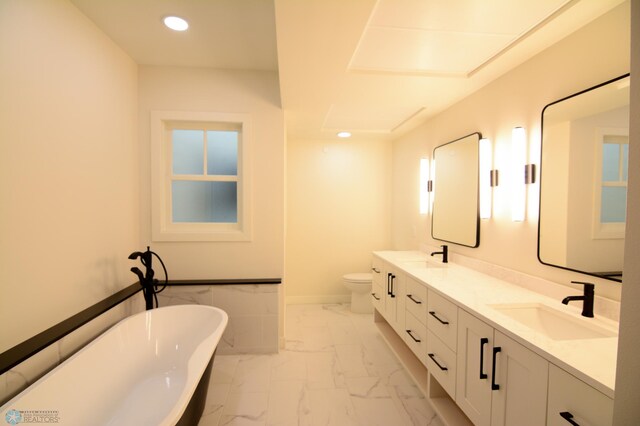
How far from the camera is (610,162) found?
1389 mm

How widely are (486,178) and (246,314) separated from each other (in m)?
2.45

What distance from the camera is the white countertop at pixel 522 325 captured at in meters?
0.98

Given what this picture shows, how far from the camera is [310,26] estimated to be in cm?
146

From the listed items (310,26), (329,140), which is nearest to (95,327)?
(310,26)

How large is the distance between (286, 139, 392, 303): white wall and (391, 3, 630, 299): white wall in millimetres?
1384

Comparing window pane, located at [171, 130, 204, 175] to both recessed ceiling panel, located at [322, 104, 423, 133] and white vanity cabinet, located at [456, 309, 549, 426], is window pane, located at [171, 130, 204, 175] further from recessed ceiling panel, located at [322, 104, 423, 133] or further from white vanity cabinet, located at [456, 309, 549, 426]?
white vanity cabinet, located at [456, 309, 549, 426]

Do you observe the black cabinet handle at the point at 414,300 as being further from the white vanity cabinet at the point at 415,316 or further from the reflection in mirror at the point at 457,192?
the reflection in mirror at the point at 457,192

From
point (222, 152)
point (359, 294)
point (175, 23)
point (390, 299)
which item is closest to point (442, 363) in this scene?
point (390, 299)

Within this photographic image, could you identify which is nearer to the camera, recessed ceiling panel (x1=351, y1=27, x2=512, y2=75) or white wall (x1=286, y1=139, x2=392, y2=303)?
recessed ceiling panel (x1=351, y1=27, x2=512, y2=75)

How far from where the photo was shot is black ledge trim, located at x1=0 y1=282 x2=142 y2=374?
139cm

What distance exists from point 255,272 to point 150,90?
200cm

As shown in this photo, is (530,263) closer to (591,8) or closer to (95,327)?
(591,8)

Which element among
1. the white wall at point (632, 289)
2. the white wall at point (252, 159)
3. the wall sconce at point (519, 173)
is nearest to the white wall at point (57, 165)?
the white wall at point (252, 159)
